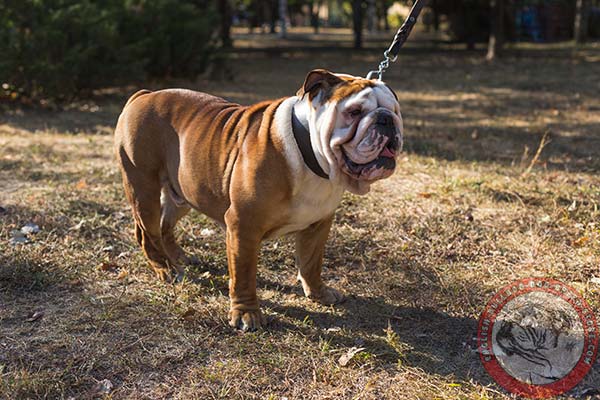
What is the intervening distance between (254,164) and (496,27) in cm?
1483

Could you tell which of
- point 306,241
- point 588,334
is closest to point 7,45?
point 306,241

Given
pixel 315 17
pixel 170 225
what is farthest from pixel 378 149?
pixel 315 17

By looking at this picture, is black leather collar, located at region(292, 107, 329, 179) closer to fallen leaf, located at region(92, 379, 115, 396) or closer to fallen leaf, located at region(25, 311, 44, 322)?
fallen leaf, located at region(92, 379, 115, 396)

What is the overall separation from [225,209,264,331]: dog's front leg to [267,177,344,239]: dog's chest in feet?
0.60

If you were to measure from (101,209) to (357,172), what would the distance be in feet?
10.4

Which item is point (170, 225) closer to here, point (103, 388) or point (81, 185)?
point (103, 388)

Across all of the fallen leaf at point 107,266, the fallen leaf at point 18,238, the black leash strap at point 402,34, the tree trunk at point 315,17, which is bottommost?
the fallen leaf at point 107,266

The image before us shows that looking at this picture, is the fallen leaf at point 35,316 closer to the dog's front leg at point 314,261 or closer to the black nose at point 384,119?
the dog's front leg at point 314,261

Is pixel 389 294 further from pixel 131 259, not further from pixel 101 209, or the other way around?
pixel 101 209

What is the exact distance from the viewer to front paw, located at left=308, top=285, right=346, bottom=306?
406cm

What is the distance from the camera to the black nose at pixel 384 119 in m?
3.00

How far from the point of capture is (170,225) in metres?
4.54

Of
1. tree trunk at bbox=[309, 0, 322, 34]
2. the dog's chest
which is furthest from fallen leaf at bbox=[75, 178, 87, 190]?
tree trunk at bbox=[309, 0, 322, 34]

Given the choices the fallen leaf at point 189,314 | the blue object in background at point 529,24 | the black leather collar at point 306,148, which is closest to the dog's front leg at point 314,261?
the black leather collar at point 306,148
